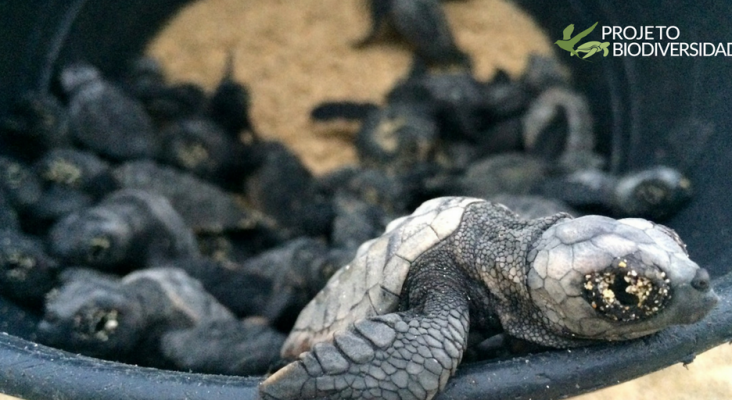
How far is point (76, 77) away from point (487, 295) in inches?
76.5

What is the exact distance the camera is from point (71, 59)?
7.39 ft

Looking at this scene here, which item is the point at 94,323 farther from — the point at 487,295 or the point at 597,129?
the point at 597,129

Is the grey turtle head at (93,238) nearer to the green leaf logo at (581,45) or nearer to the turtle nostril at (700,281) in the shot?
the turtle nostril at (700,281)

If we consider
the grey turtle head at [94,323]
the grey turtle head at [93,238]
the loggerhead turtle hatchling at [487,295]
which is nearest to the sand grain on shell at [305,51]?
the grey turtle head at [93,238]

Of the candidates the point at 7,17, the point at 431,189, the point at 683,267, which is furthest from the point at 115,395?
the point at 7,17

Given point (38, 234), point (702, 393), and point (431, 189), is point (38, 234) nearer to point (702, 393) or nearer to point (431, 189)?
point (431, 189)

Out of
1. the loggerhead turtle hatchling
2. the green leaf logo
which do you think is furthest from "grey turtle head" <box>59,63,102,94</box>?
the green leaf logo

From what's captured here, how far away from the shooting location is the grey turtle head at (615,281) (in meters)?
0.67

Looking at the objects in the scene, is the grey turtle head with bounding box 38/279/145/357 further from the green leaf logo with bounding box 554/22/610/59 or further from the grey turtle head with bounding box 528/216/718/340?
the green leaf logo with bounding box 554/22/610/59

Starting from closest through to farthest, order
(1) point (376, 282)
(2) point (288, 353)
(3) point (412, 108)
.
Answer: (1) point (376, 282), (2) point (288, 353), (3) point (412, 108)

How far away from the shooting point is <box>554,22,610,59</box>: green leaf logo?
2.00 metres

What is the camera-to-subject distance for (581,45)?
88.4 inches

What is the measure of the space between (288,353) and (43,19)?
64.6 inches
